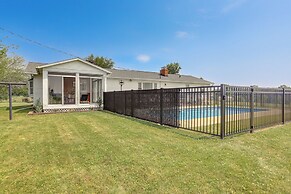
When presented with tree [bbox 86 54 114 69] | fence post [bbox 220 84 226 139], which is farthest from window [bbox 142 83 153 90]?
tree [bbox 86 54 114 69]

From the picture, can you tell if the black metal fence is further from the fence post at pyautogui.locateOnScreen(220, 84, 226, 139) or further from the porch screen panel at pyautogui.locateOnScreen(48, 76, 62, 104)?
the porch screen panel at pyautogui.locateOnScreen(48, 76, 62, 104)

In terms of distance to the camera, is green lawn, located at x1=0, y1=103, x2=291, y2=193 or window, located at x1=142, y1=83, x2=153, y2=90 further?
window, located at x1=142, y1=83, x2=153, y2=90

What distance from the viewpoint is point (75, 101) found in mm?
12438

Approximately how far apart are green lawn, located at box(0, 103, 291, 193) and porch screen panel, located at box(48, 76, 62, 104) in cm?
712

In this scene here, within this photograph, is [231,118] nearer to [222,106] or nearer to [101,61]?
[222,106]

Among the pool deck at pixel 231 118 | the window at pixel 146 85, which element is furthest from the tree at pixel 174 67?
the pool deck at pixel 231 118

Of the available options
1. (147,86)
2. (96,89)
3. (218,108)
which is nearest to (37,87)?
(96,89)

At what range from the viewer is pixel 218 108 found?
547cm

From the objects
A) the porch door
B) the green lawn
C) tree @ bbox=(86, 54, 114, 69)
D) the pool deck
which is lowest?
the green lawn

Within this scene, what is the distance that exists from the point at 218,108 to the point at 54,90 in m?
11.6

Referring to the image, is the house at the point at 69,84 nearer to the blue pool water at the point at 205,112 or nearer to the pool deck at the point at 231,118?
the blue pool water at the point at 205,112

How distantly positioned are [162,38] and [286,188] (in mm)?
16273

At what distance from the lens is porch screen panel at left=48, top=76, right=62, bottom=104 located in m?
12.1

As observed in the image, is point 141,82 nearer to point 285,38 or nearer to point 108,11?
point 108,11
